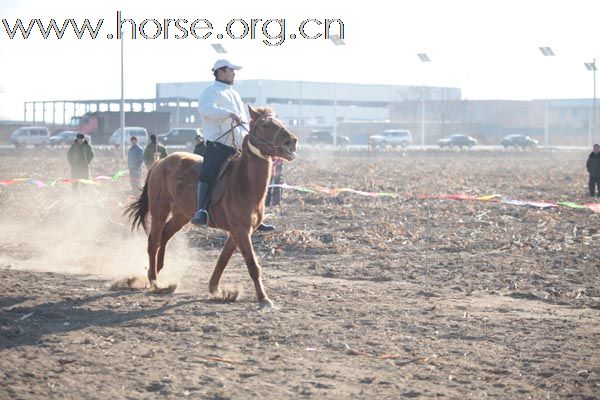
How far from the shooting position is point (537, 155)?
235ft

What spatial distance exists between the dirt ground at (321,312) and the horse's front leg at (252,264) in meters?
0.20

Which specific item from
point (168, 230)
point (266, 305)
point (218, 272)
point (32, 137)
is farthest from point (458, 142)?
point (266, 305)

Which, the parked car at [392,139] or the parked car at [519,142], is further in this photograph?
the parked car at [519,142]

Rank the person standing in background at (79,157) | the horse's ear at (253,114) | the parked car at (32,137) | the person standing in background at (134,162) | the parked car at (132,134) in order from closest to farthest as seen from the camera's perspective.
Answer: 1. the horse's ear at (253,114)
2. the person standing in background at (79,157)
3. the person standing in background at (134,162)
4. the parked car at (132,134)
5. the parked car at (32,137)

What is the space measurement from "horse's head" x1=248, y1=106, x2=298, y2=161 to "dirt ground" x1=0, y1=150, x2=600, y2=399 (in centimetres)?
174

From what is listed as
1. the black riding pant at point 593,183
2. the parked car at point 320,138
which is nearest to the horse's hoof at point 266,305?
the black riding pant at point 593,183

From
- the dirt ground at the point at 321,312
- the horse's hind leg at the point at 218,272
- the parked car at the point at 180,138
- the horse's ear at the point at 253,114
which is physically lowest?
the dirt ground at the point at 321,312

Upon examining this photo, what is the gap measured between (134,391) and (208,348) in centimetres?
139

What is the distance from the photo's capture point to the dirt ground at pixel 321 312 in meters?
7.26

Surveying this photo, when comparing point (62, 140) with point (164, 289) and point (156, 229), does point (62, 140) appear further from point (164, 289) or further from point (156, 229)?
point (164, 289)

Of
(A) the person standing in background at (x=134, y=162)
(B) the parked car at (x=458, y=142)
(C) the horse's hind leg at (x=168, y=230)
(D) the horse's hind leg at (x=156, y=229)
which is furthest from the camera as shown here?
(B) the parked car at (x=458, y=142)

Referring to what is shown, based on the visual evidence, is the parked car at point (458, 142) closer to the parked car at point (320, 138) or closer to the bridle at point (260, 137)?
the parked car at point (320, 138)

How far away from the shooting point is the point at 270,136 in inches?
410

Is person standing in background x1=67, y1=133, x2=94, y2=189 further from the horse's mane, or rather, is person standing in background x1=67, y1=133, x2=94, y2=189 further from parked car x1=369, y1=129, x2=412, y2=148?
parked car x1=369, y1=129, x2=412, y2=148
